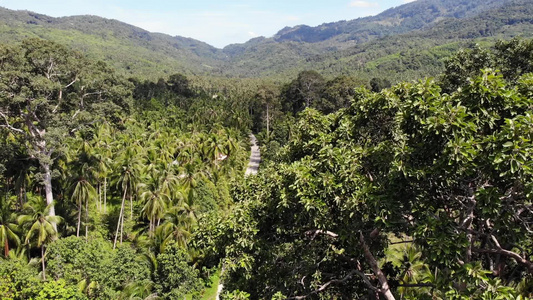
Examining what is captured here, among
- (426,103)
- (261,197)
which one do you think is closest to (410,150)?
(426,103)

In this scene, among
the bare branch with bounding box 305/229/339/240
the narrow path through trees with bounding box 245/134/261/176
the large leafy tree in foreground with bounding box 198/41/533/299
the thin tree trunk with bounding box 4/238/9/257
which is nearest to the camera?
the large leafy tree in foreground with bounding box 198/41/533/299

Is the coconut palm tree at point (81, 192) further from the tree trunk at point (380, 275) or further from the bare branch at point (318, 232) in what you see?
the tree trunk at point (380, 275)

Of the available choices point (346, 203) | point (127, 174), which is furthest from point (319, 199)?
point (127, 174)

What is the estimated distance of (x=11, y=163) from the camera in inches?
1035

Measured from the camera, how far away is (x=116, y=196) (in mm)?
41406

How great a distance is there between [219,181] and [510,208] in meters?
35.8

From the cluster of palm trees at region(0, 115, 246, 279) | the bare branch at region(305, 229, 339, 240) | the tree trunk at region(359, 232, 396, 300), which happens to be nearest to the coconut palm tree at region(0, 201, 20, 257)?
the cluster of palm trees at region(0, 115, 246, 279)

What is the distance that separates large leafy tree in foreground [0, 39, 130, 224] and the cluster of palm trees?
1.68m

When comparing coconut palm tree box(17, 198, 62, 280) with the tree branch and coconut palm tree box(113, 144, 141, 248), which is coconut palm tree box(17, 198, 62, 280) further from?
the tree branch

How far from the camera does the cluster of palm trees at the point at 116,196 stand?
76.2 ft

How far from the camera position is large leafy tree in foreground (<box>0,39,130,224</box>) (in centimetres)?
2208

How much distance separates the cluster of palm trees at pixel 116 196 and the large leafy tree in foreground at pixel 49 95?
1.68 m

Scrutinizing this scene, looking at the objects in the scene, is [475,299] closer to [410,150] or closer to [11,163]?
[410,150]

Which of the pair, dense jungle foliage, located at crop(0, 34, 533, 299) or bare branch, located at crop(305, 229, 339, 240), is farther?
bare branch, located at crop(305, 229, 339, 240)
